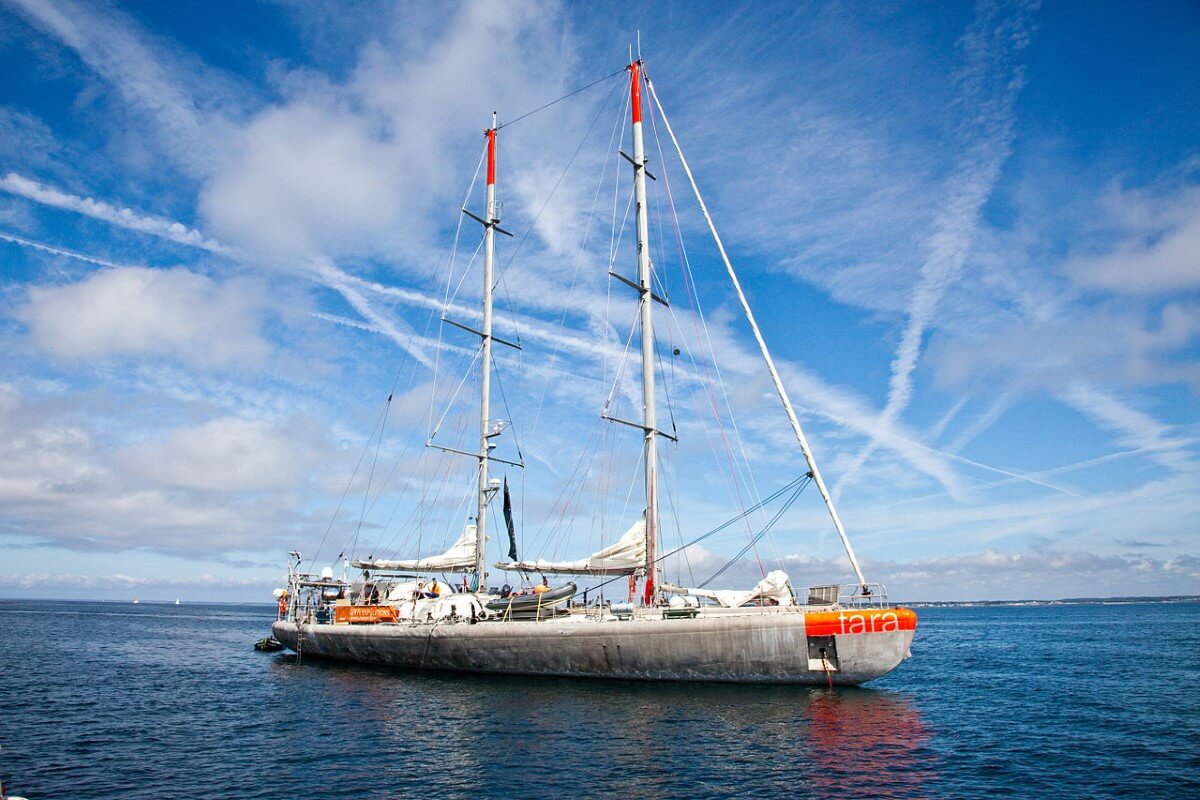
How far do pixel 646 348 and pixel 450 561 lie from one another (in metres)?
19.2

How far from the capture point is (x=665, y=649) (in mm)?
30062

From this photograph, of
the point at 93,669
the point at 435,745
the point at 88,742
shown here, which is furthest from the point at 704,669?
the point at 93,669

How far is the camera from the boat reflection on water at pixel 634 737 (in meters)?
18.3

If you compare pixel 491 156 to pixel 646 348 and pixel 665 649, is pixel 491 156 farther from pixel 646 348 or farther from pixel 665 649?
pixel 665 649

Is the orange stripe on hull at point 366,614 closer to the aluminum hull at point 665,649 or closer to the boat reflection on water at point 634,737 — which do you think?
the aluminum hull at point 665,649

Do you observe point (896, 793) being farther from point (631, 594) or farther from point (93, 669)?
point (93, 669)

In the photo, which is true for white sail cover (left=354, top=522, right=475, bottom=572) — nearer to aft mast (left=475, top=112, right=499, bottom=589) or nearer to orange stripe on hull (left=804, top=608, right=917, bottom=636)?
aft mast (left=475, top=112, right=499, bottom=589)

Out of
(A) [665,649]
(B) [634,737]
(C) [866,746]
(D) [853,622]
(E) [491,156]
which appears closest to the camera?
(C) [866,746]

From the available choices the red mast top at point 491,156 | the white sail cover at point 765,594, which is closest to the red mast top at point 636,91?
the red mast top at point 491,156

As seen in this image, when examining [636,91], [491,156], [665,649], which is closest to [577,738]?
[665,649]

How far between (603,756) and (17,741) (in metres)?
19.1

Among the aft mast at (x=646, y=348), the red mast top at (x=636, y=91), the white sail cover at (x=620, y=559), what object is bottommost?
the white sail cover at (x=620, y=559)

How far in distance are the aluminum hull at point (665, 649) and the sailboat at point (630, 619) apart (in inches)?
2.0

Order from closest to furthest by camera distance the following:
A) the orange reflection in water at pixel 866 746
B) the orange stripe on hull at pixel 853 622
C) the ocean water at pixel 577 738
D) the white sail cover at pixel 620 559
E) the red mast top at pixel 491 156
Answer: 1. the orange reflection in water at pixel 866 746
2. the ocean water at pixel 577 738
3. the orange stripe on hull at pixel 853 622
4. the white sail cover at pixel 620 559
5. the red mast top at pixel 491 156
